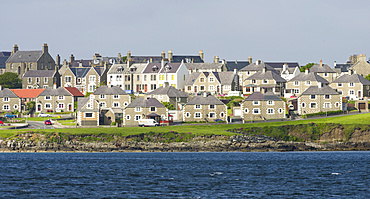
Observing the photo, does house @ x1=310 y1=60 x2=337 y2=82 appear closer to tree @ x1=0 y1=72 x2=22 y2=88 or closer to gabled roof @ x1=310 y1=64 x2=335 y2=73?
gabled roof @ x1=310 y1=64 x2=335 y2=73

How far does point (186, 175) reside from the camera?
73.9 meters

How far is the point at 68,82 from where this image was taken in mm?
176250

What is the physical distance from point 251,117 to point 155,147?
90.7 feet

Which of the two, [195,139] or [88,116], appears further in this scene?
[88,116]

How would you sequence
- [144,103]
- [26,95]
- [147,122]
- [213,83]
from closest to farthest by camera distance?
[147,122]
[144,103]
[26,95]
[213,83]

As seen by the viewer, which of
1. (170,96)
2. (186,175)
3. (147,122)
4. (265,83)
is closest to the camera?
(186,175)

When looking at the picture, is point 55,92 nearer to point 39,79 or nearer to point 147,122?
point 39,79

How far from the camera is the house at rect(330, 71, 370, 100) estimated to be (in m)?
150

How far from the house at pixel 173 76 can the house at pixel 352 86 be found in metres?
38.6

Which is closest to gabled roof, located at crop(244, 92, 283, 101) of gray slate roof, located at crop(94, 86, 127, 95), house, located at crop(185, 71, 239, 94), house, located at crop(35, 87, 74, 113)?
gray slate roof, located at crop(94, 86, 127, 95)

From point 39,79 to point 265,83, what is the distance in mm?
63390

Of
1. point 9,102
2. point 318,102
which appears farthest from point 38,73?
point 318,102

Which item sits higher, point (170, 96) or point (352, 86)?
point (352, 86)

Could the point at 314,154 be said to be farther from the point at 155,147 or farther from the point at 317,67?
the point at 317,67
